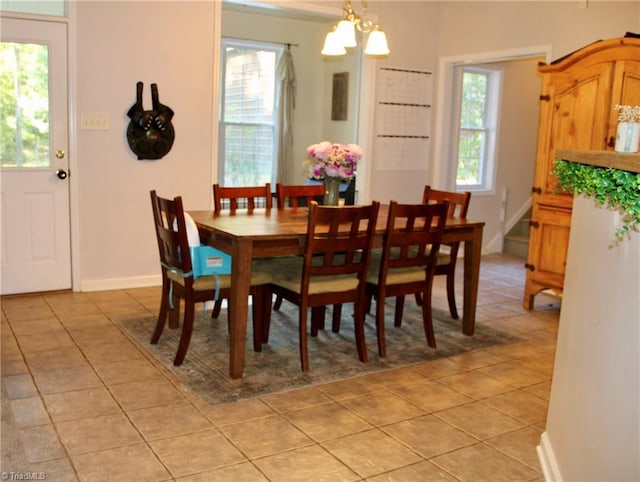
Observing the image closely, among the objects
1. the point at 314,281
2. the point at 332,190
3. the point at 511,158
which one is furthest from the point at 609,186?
the point at 511,158

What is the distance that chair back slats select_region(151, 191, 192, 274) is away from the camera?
311 centimetres

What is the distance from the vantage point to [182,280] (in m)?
3.30

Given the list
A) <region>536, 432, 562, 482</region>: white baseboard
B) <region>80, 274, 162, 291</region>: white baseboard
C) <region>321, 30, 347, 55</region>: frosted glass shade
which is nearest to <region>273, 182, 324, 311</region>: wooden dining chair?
<region>321, 30, 347, 55</region>: frosted glass shade

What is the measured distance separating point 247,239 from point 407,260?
1.01m

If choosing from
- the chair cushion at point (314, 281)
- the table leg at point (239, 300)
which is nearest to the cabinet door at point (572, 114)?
the chair cushion at point (314, 281)

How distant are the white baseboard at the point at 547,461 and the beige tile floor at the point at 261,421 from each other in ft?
0.14

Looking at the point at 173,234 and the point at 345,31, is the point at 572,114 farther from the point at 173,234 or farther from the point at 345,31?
the point at 173,234

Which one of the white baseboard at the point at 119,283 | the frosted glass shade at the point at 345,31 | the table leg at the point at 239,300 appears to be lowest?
the white baseboard at the point at 119,283

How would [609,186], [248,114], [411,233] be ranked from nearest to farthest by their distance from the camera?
[609,186] < [411,233] < [248,114]

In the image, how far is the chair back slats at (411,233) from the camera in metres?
3.41

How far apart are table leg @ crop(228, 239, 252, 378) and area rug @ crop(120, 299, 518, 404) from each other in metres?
0.10

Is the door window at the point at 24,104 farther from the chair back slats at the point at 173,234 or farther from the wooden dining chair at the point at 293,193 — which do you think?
the wooden dining chair at the point at 293,193

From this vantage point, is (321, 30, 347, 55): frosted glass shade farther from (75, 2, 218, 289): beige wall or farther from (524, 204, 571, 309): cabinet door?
(524, 204, 571, 309): cabinet door

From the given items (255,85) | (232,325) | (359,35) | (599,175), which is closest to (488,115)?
(359,35)
